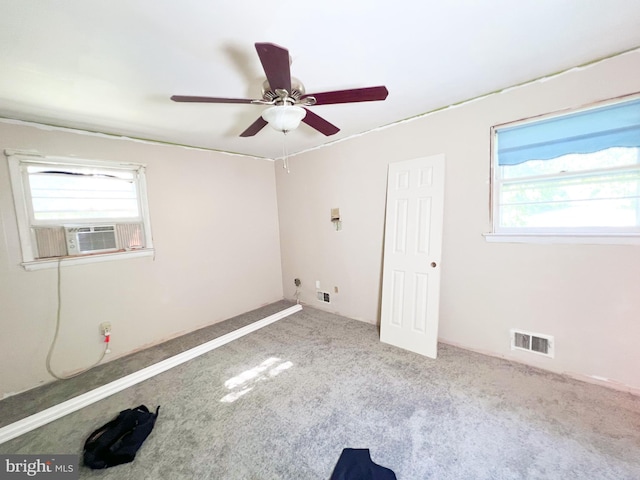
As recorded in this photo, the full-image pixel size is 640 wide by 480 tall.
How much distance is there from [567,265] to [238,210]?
3.62m

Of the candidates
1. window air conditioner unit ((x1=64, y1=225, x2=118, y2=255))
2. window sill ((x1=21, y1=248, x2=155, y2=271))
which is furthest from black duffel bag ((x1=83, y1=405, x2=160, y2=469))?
window air conditioner unit ((x1=64, y1=225, x2=118, y2=255))

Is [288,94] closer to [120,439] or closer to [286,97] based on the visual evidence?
[286,97]

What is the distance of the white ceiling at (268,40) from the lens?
118cm

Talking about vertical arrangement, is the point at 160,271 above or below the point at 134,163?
below

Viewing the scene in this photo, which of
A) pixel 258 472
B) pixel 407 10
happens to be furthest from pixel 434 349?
pixel 407 10

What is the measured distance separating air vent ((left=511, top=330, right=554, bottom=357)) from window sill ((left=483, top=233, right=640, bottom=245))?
787 mm

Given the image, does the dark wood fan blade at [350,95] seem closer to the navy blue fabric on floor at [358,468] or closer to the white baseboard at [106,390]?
the navy blue fabric on floor at [358,468]

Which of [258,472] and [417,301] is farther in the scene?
[417,301]

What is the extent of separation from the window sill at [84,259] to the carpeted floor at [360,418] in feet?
3.56

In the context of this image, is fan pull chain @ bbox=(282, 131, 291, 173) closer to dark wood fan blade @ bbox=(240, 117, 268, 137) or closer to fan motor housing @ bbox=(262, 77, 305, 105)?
dark wood fan blade @ bbox=(240, 117, 268, 137)

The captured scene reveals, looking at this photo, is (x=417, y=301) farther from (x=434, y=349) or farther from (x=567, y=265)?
(x=567, y=265)

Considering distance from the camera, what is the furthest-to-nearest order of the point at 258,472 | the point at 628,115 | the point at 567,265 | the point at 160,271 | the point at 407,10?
the point at 160,271, the point at 567,265, the point at 628,115, the point at 258,472, the point at 407,10

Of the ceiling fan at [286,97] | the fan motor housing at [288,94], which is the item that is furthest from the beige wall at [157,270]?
the fan motor housing at [288,94]

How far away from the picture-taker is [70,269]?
233cm
